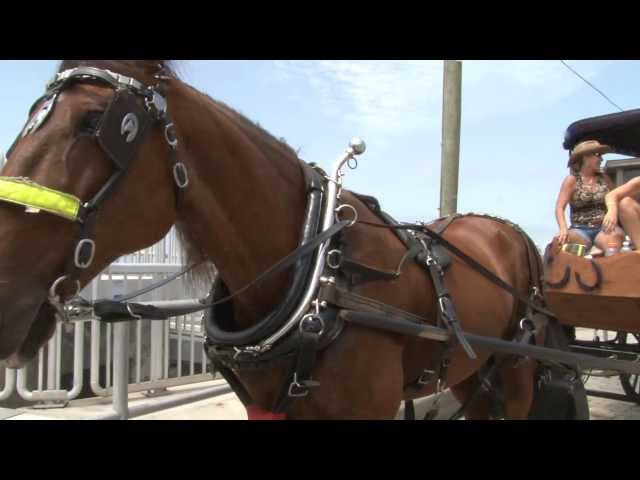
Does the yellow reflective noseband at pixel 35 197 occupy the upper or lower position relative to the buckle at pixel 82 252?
upper

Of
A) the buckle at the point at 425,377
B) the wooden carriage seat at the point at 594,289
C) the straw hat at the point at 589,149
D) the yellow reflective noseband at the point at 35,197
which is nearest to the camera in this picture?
the yellow reflective noseband at the point at 35,197

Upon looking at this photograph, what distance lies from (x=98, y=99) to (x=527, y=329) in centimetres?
235

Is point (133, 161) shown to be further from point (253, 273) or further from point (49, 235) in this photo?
point (253, 273)

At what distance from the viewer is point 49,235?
1.25m

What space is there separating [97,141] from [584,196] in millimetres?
3057

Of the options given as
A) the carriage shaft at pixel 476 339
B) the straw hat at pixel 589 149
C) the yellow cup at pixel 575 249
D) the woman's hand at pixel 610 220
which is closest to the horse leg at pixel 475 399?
the carriage shaft at pixel 476 339

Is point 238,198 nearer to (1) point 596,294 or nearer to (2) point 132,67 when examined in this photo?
(2) point 132,67

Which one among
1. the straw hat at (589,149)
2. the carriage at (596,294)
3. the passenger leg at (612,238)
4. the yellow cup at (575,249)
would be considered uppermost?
the straw hat at (589,149)

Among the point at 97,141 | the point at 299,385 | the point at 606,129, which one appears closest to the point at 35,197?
the point at 97,141

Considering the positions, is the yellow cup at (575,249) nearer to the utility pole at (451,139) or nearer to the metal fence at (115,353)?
the metal fence at (115,353)

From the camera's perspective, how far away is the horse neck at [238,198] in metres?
1.58

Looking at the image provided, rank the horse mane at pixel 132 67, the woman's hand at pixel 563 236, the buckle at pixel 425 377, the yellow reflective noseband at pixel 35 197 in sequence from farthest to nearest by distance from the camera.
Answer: the woman's hand at pixel 563 236 < the buckle at pixel 425 377 < the horse mane at pixel 132 67 < the yellow reflective noseband at pixel 35 197

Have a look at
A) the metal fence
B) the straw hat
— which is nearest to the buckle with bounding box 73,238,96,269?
the metal fence

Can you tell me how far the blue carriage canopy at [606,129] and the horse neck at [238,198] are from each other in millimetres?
3235
